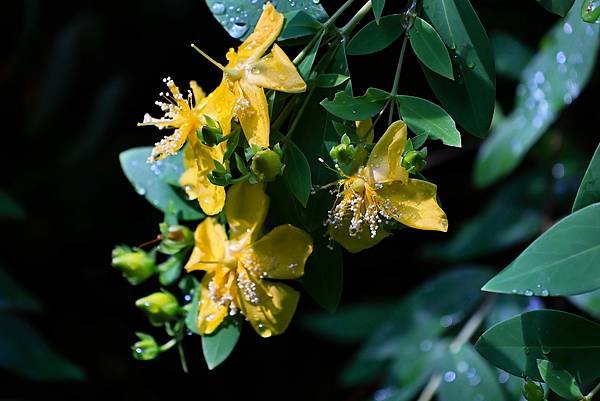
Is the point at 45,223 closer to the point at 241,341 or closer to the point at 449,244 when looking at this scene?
the point at 241,341

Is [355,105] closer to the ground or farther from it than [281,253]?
farther from it

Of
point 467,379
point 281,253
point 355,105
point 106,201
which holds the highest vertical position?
point 355,105

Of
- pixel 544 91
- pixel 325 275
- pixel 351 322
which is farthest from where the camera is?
pixel 351 322

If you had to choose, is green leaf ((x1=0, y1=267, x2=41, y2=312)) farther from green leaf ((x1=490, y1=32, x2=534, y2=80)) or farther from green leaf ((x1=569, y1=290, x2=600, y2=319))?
green leaf ((x1=490, y1=32, x2=534, y2=80))

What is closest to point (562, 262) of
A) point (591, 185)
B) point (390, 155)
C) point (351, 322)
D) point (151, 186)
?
point (591, 185)

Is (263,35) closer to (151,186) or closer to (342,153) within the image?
(342,153)

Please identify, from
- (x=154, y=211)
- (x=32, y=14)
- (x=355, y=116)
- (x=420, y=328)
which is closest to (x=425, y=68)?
(x=355, y=116)

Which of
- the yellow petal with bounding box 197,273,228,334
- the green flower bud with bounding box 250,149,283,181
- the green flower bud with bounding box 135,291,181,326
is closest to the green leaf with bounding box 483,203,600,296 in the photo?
the green flower bud with bounding box 250,149,283,181
